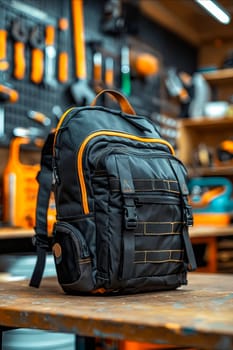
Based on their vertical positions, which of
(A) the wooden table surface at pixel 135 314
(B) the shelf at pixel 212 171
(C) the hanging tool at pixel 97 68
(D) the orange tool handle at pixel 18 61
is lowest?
(A) the wooden table surface at pixel 135 314

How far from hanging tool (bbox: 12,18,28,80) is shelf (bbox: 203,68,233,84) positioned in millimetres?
2134

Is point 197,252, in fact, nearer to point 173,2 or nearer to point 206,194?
point 206,194

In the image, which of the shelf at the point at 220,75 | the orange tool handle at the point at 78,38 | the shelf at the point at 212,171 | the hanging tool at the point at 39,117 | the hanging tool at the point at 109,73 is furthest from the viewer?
the shelf at the point at 220,75

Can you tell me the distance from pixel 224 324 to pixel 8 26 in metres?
3.07

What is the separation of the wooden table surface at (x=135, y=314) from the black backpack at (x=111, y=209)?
48 millimetres

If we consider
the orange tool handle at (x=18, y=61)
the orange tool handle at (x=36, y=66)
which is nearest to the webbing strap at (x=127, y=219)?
the orange tool handle at (x=18, y=61)

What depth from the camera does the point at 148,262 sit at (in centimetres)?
147

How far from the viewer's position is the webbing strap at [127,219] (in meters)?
1.41

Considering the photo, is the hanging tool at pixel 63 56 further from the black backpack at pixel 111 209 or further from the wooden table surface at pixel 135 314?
the wooden table surface at pixel 135 314

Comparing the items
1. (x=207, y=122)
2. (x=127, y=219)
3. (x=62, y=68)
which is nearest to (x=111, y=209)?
(x=127, y=219)

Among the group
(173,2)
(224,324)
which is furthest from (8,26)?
(224,324)

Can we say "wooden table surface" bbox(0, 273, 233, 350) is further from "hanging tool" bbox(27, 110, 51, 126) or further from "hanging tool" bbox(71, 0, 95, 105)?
"hanging tool" bbox(71, 0, 95, 105)

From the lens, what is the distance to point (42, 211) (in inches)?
62.1

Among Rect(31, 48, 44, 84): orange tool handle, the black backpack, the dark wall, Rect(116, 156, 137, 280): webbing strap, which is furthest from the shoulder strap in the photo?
Rect(31, 48, 44, 84): orange tool handle
